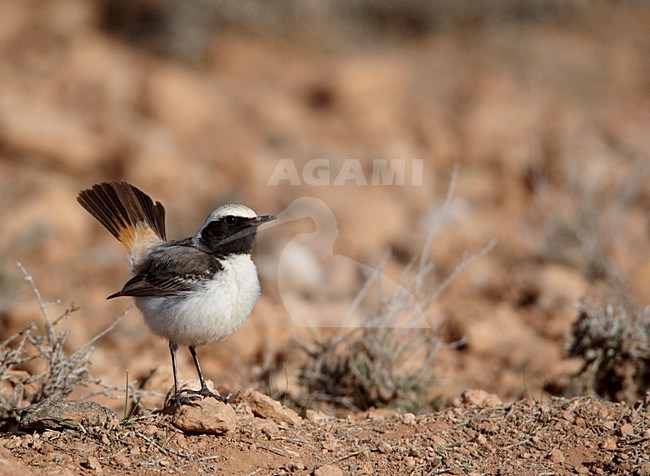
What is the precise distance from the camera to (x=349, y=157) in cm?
1196

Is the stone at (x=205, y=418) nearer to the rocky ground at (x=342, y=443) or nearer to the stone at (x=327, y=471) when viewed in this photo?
the rocky ground at (x=342, y=443)

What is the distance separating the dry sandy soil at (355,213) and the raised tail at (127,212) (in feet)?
2.98

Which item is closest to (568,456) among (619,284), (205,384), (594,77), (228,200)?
(205,384)

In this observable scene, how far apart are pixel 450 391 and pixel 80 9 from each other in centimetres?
1077

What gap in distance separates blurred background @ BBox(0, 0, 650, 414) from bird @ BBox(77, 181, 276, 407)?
0.91 meters

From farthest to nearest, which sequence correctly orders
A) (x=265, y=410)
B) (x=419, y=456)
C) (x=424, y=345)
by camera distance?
(x=424, y=345) < (x=265, y=410) < (x=419, y=456)

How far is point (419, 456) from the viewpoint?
14.4 feet

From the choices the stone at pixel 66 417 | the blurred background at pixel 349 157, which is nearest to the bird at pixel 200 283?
the stone at pixel 66 417

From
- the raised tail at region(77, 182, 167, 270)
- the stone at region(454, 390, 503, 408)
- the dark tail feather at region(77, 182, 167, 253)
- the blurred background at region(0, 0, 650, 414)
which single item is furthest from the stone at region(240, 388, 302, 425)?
the dark tail feather at region(77, 182, 167, 253)

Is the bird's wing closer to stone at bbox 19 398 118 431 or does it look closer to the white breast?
the white breast

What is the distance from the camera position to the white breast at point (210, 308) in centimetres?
463

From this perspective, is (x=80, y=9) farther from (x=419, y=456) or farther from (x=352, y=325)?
(x=419, y=456)

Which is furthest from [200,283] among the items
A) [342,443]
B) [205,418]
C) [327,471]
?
[327,471]

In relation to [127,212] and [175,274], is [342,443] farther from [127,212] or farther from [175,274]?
[127,212]
